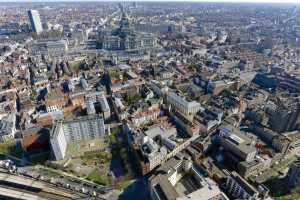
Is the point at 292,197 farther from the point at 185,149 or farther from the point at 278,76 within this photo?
the point at 278,76

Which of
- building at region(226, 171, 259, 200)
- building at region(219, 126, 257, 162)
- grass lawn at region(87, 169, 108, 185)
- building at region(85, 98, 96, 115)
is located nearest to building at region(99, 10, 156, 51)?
building at region(85, 98, 96, 115)

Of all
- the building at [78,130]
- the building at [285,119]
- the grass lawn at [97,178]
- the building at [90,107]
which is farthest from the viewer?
the building at [90,107]

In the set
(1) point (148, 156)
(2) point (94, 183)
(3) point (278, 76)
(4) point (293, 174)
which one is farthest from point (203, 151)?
(3) point (278, 76)

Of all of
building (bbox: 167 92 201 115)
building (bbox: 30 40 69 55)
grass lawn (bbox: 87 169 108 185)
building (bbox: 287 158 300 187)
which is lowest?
grass lawn (bbox: 87 169 108 185)

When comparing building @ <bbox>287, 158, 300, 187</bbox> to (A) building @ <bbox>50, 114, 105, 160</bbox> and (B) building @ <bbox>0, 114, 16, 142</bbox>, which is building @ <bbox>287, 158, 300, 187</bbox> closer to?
(A) building @ <bbox>50, 114, 105, 160</bbox>

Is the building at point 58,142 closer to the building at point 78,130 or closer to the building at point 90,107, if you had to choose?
the building at point 78,130

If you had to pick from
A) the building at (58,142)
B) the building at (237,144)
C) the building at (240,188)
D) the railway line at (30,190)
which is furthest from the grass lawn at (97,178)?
the building at (237,144)

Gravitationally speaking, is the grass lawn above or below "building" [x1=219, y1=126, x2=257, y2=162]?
below
